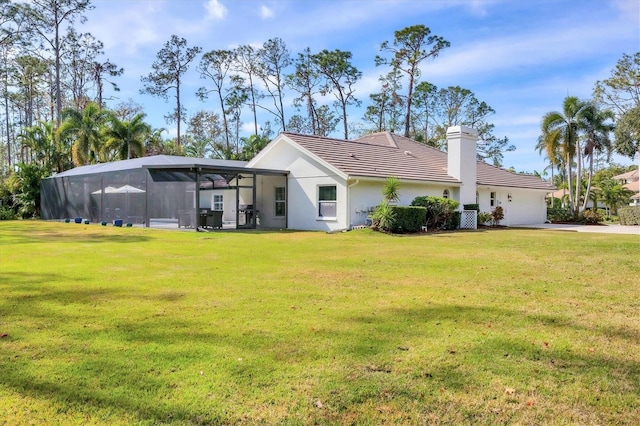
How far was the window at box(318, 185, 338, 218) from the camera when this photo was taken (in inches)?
736

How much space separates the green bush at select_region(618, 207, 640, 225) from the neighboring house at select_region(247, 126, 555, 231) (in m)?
6.88

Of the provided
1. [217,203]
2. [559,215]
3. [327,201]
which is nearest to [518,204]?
[559,215]

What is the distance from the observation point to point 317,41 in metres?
38.4

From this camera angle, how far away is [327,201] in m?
19.0

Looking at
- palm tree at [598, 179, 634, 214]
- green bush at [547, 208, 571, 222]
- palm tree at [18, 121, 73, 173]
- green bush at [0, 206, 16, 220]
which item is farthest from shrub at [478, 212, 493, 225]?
palm tree at [18, 121, 73, 173]

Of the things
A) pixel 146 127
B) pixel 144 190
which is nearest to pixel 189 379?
pixel 144 190

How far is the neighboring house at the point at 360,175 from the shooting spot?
18.4m

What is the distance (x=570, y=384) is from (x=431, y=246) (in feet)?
29.8

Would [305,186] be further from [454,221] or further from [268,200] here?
[454,221]

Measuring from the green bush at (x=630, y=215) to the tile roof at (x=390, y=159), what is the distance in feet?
16.6

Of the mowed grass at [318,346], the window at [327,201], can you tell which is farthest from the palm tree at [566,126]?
the mowed grass at [318,346]

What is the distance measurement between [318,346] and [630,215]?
28.5m

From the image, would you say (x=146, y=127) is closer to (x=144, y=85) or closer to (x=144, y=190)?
(x=144, y=85)

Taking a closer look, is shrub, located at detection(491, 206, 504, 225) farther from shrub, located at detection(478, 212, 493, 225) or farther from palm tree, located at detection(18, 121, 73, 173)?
palm tree, located at detection(18, 121, 73, 173)
